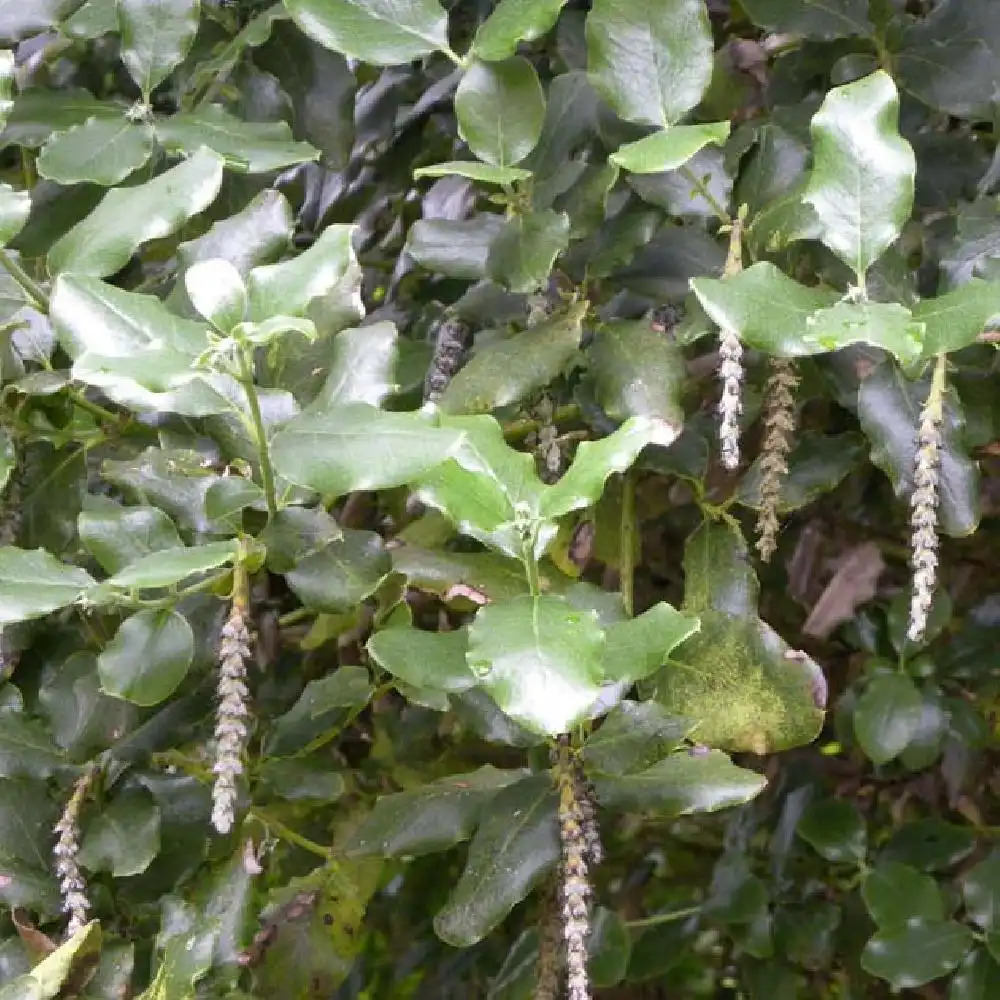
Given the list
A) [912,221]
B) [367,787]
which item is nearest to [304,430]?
[912,221]

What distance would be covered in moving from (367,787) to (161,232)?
663mm

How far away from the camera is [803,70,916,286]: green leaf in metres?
0.60

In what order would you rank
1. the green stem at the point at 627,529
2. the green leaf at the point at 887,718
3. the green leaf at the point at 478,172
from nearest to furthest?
1. the green leaf at the point at 478,172
2. the green stem at the point at 627,529
3. the green leaf at the point at 887,718

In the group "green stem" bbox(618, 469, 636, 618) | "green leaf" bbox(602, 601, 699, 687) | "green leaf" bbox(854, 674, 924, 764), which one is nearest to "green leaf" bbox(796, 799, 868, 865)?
"green leaf" bbox(854, 674, 924, 764)

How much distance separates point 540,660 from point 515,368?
23cm

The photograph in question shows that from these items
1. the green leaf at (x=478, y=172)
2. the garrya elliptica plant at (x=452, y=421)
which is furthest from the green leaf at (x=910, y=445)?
the green leaf at (x=478, y=172)

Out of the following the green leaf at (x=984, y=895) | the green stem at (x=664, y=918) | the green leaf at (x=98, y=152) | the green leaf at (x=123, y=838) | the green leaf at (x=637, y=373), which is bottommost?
the green stem at (x=664, y=918)

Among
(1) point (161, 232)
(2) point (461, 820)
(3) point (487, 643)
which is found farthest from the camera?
(2) point (461, 820)

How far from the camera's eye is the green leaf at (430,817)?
0.75m

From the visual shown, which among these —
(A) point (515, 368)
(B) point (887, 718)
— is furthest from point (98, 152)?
(B) point (887, 718)

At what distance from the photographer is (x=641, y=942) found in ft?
4.21

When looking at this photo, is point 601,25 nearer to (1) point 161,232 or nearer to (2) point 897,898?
(1) point 161,232

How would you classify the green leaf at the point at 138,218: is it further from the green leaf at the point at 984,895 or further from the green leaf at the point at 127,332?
the green leaf at the point at 984,895

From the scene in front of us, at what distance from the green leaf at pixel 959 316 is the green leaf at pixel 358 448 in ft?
0.75
